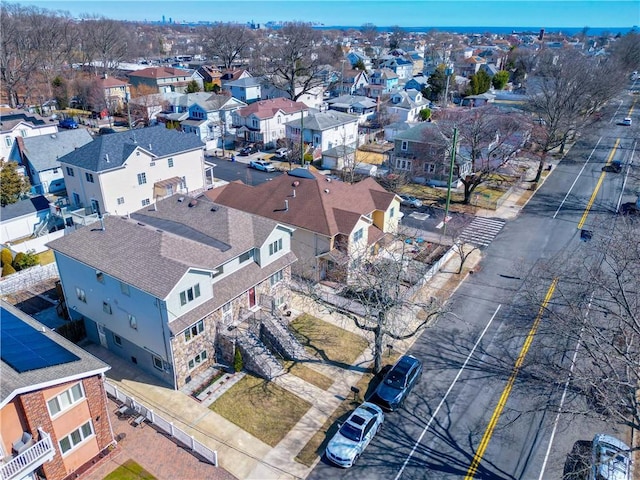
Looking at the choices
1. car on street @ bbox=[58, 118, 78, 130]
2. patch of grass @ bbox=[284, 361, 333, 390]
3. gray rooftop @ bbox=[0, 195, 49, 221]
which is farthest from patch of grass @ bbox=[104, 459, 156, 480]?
car on street @ bbox=[58, 118, 78, 130]

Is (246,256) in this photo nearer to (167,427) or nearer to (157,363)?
(157,363)

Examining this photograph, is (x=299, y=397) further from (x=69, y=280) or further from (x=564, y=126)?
(x=564, y=126)

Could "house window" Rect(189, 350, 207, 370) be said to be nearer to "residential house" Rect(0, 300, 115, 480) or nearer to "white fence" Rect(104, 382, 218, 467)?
"white fence" Rect(104, 382, 218, 467)

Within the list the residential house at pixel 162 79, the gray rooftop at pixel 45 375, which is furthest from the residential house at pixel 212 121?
the gray rooftop at pixel 45 375

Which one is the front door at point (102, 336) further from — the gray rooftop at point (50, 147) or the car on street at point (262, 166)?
the car on street at point (262, 166)

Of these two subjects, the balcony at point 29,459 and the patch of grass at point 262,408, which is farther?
the patch of grass at point 262,408

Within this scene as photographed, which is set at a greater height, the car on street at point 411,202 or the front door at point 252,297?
→ the front door at point 252,297

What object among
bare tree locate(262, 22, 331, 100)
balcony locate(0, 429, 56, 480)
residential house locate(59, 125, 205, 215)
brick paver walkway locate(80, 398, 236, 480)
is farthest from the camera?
bare tree locate(262, 22, 331, 100)
